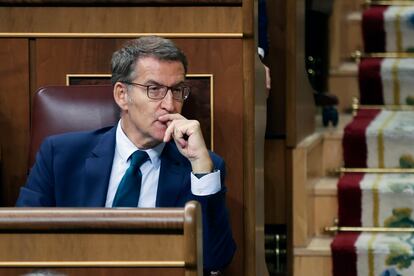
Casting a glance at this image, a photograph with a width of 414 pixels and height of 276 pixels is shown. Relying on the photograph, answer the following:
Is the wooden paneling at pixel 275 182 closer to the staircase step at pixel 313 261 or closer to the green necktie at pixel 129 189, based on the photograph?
the staircase step at pixel 313 261

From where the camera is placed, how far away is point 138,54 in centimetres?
204

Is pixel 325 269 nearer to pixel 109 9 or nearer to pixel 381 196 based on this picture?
pixel 381 196

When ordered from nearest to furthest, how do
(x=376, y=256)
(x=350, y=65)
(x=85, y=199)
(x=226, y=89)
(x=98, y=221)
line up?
1. (x=98, y=221)
2. (x=85, y=199)
3. (x=226, y=89)
4. (x=376, y=256)
5. (x=350, y=65)

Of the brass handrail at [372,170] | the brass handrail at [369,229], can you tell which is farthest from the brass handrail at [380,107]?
the brass handrail at [369,229]

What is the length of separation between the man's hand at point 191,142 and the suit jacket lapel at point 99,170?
5.6 inches

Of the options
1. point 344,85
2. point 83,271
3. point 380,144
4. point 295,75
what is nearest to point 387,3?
point 344,85

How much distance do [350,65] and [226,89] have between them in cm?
149

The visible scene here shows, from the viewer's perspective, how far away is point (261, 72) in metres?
2.28

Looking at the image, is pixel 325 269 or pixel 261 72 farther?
pixel 325 269

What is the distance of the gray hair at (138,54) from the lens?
2.03 meters

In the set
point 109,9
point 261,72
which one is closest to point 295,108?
point 261,72

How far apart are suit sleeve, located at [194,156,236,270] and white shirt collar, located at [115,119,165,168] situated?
0.14 metres

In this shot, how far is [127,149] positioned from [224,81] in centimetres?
26

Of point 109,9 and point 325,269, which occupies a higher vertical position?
point 109,9
